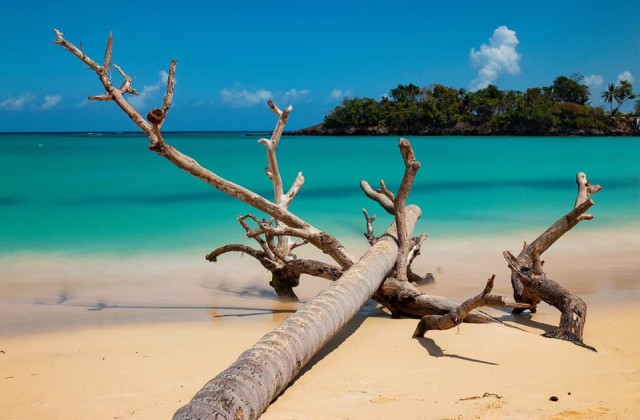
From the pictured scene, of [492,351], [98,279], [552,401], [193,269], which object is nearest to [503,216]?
[193,269]

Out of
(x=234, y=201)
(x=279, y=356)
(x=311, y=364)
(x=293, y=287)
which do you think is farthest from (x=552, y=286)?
(x=234, y=201)

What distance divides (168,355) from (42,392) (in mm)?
952

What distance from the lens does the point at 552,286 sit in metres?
5.23

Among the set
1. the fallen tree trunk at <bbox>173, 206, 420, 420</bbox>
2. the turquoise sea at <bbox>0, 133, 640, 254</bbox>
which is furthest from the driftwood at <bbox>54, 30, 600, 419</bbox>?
the turquoise sea at <bbox>0, 133, 640, 254</bbox>

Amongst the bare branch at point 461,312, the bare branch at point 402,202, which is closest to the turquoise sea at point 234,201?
the bare branch at point 402,202

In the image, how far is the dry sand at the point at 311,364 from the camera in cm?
354

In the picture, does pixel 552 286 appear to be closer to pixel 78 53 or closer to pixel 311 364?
pixel 311 364

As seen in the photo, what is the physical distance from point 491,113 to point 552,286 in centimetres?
8166

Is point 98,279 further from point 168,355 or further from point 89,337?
point 168,355

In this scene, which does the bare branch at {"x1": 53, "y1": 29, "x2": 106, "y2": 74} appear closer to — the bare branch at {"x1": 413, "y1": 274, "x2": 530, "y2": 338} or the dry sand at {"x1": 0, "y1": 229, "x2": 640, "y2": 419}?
the dry sand at {"x1": 0, "y1": 229, "x2": 640, "y2": 419}

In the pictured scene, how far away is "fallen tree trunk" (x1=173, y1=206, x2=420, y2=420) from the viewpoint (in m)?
2.78

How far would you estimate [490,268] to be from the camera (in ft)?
27.6

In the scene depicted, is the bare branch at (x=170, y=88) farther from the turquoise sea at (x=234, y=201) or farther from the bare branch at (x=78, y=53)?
the turquoise sea at (x=234, y=201)

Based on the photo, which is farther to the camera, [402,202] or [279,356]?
[402,202]
